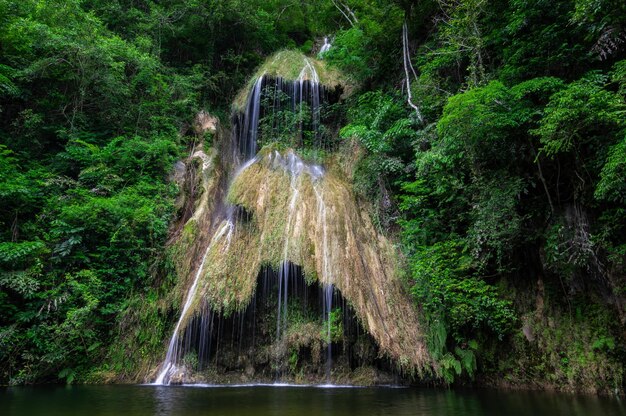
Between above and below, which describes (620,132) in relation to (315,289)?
above

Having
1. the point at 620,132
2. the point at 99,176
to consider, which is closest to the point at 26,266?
the point at 99,176

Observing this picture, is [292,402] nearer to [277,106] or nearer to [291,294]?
[291,294]

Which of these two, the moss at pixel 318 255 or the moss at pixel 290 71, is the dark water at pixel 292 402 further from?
the moss at pixel 290 71

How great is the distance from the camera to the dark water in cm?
524

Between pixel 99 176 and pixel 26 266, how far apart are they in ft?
10.9

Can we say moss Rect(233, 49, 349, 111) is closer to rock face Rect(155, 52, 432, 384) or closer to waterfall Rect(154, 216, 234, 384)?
rock face Rect(155, 52, 432, 384)

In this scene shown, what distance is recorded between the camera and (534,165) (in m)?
8.02

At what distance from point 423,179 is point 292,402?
6.18 m

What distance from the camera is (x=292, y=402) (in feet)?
19.7

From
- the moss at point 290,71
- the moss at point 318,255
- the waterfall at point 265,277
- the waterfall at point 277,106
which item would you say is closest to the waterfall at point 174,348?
the waterfall at point 265,277

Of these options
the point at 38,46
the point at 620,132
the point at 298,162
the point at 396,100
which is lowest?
the point at 620,132

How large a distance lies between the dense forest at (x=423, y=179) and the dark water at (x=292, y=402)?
117 cm

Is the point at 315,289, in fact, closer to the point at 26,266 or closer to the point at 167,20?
the point at 26,266

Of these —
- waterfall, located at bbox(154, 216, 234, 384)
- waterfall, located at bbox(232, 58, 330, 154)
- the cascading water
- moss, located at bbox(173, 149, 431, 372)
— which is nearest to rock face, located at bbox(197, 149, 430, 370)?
moss, located at bbox(173, 149, 431, 372)
